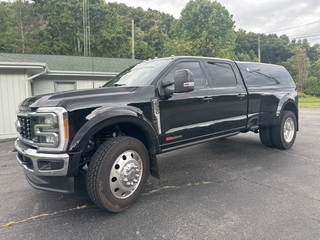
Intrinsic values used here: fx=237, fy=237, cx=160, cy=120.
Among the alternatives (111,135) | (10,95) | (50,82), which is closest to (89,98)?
(111,135)

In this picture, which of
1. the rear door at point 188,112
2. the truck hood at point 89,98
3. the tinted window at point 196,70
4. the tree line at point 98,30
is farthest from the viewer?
the tree line at point 98,30

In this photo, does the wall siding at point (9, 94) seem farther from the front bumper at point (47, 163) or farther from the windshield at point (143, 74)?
the front bumper at point (47, 163)

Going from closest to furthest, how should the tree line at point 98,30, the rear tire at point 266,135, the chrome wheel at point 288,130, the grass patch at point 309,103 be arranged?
the rear tire at point 266,135 < the chrome wheel at point 288,130 < the grass patch at point 309,103 < the tree line at point 98,30

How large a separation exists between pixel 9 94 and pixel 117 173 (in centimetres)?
789

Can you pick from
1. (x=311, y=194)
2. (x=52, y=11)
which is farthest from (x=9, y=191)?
(x=52, y=11)

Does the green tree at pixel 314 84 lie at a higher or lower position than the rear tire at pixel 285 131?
higher

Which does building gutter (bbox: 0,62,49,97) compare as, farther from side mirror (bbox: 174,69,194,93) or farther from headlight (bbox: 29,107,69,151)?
side mirror (bbox: 174,69,194,93)

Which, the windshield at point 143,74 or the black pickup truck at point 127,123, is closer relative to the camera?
the black pickup truck at point 127,123

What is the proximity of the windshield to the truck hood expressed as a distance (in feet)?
0.86

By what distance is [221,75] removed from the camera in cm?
441

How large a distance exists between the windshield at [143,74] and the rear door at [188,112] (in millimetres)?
170

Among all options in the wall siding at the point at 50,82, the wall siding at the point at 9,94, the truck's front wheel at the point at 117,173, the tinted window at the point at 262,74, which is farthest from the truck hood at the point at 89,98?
the wall siding at the point at 50,82

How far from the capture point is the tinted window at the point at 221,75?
424 cm

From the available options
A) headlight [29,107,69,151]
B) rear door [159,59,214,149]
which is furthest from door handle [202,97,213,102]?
headlight [29,107,69,151]
